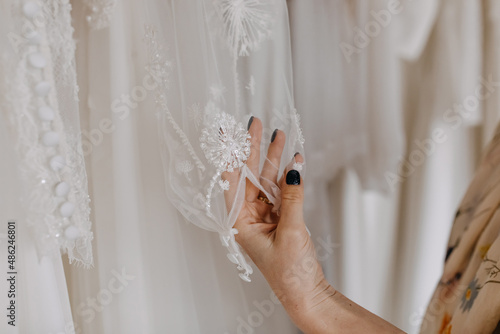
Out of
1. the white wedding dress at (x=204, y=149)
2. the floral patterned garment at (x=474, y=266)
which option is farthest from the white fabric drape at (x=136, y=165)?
the floral patterned garment at (x=474, y=266)

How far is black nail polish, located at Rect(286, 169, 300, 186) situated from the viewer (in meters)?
0.67

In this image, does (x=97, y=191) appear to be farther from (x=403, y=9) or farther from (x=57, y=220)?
(x=403, y=9)

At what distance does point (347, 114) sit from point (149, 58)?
1.39 feet

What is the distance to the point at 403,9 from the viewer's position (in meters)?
0.85

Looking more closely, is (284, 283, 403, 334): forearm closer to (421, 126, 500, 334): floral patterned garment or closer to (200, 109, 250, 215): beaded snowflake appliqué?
(421, 126, 500, 334): floral patterned garment

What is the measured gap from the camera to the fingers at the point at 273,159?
2.28 feet

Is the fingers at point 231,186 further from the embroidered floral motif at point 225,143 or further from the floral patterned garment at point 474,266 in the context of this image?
the floral patterned garment at point 474,266

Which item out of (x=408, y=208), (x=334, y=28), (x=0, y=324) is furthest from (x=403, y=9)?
(x=0, y=324)

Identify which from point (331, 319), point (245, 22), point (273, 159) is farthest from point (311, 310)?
point (245, 22)

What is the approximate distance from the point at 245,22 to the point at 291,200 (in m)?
0.28
